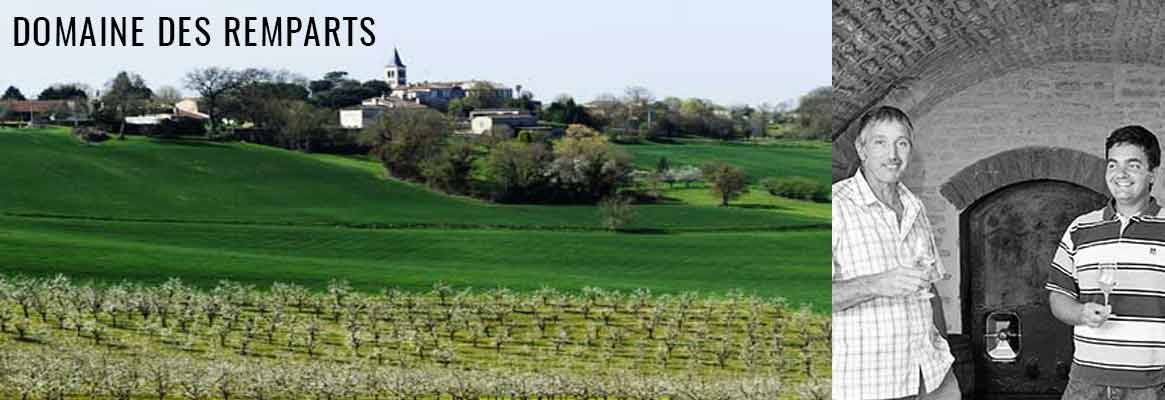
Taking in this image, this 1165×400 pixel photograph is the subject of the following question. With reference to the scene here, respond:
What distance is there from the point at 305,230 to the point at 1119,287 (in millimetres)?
3999

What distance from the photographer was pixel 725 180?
8.19m

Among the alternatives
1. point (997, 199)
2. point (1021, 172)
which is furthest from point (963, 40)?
point (997, 199)

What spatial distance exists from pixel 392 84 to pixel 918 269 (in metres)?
2.71

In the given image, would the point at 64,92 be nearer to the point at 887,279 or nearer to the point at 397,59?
the point at 397,59

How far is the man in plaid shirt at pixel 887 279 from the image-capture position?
22.5 feet

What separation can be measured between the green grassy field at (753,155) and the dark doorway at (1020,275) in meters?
0.92

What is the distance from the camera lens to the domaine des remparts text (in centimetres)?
758

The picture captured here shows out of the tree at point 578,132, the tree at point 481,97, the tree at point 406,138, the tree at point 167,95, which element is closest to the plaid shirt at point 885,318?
the tree at point 578,132

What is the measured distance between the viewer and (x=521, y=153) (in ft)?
26.2

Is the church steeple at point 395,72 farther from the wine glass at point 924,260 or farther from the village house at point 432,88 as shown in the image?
the wine glass at point 924,260

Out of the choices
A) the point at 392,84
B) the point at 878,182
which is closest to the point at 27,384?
the point at 392,84

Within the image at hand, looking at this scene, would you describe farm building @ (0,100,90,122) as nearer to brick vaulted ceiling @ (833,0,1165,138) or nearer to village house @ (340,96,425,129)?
village house @ (340,96,425,129)

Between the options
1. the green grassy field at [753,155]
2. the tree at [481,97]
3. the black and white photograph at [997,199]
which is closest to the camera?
the black and white photograph at [997,199]

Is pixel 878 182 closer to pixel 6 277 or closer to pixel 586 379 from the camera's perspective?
pixel 586 379
